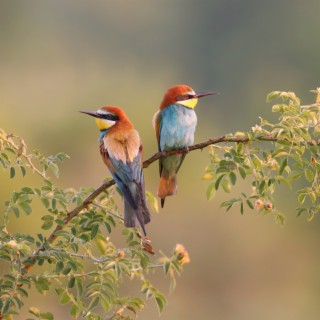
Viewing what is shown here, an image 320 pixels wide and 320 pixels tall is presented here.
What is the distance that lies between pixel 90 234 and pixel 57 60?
1155 inches

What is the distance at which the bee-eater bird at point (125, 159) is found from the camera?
243 cm

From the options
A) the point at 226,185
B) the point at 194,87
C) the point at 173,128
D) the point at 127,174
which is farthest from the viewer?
the point at 194,87

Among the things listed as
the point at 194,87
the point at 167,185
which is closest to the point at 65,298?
the point at 167,185

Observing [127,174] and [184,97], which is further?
[184,97]

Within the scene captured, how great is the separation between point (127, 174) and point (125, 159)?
0.08 metres

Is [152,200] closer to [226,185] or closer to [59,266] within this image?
[226,185]

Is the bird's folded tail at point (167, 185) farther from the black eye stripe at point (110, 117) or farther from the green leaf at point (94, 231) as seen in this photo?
the green leaf at point (94, 231)

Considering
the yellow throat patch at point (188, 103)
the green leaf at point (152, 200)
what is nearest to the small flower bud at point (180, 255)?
the green leaf at point (152, 200)

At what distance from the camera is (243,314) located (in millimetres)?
15141

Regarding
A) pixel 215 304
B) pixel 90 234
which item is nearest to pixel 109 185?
pixel 90 234

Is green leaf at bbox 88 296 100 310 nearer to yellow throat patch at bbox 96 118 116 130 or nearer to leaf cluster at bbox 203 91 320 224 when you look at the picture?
leaf cluster at bbox 203 91 320 224

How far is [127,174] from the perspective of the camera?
8.32 feet

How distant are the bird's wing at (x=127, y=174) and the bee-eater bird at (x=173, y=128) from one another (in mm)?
569

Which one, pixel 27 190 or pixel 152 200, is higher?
pixel 27 190
